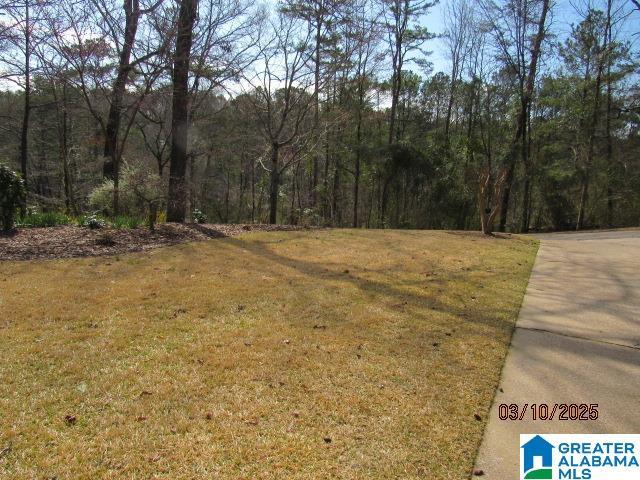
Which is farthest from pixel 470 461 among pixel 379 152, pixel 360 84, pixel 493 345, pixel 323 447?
pixel 360 84

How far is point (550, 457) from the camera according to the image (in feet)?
6.88

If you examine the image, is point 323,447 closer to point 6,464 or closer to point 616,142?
point 6,464

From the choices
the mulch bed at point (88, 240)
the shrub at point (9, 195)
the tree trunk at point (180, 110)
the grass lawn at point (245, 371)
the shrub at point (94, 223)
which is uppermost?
the tree trunk at point (180, 110)

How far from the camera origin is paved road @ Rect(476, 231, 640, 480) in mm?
2250

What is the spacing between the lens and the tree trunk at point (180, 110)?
9.52 metres

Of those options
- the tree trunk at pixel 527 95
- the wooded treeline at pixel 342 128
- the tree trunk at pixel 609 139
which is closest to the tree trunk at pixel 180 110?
the wooded treeline at pixel 342 128

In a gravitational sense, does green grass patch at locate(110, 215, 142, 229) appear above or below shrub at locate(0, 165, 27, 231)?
below

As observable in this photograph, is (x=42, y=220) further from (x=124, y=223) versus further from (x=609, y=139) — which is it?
(x=609, y=139)

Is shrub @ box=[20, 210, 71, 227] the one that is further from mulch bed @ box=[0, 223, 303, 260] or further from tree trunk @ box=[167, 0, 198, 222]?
tree trunk @ box=[167, 0, 198, 222]

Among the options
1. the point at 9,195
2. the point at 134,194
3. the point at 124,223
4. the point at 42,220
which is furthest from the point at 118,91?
the point at 9,195

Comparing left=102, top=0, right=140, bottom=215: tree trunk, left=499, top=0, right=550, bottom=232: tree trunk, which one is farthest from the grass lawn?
left=499, top=0, right=550, bottom=232: tree trunk

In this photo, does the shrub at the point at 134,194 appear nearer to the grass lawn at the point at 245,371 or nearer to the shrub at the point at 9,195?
the shrub at the point at 9,195
